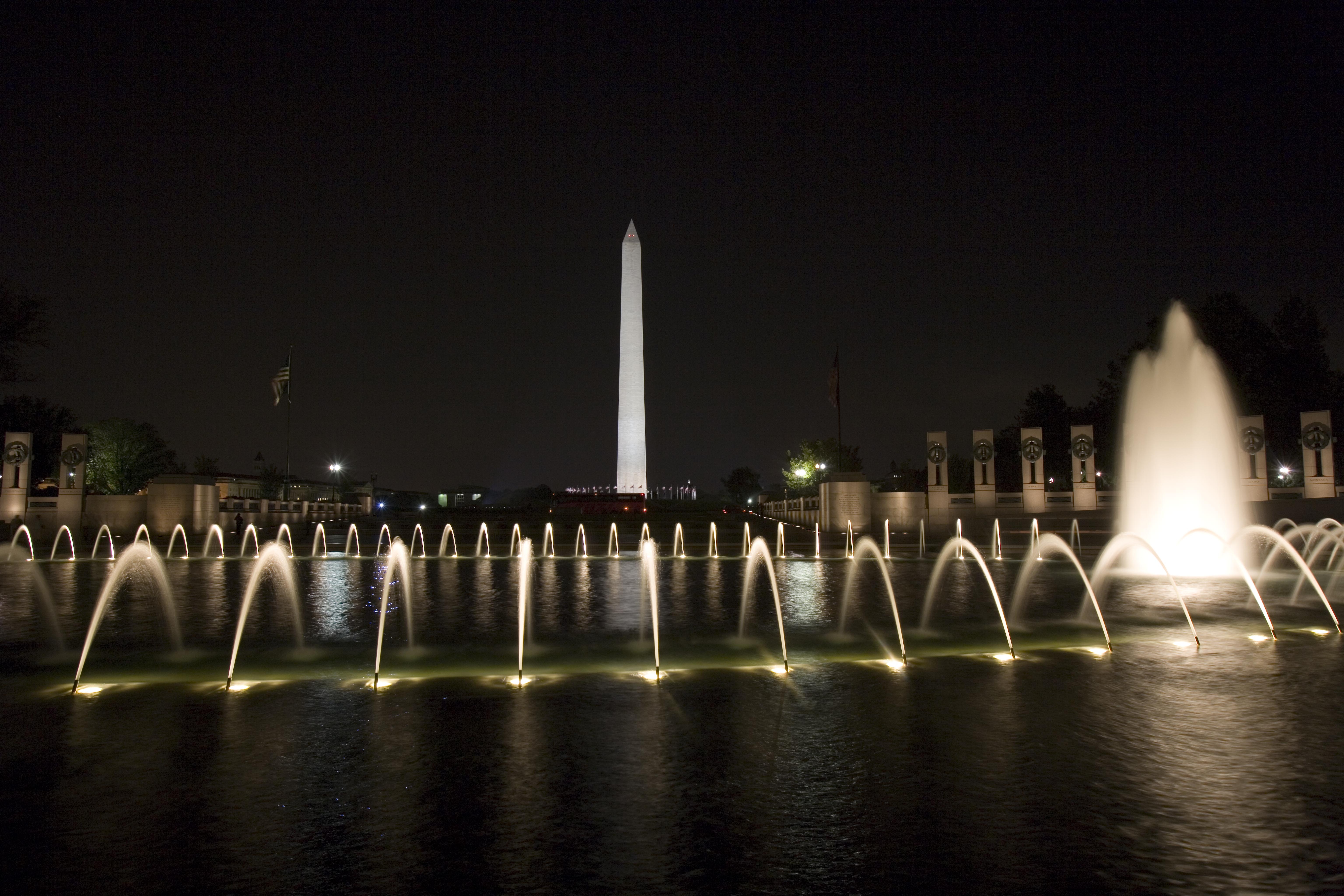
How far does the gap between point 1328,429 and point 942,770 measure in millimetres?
42759

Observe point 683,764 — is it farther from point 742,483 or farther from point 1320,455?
point 742,483

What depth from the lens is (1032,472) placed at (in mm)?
46000

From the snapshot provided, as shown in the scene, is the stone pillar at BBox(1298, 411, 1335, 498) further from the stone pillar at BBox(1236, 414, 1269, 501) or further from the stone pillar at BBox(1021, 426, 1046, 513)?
the stone pillar at BBox(1021, 426, 1046, 513)

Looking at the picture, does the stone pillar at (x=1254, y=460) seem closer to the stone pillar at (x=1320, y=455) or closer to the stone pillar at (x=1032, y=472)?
the stone pillar at (x=1320, y=455)

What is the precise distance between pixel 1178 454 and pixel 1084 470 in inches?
926

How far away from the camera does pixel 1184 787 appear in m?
6.25

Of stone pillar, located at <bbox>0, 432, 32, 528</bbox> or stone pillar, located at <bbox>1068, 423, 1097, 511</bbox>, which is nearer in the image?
stone pillar, located at <bbox>0, 432, 32, 528</bbox>

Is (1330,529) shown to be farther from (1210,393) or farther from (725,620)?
(725,620)

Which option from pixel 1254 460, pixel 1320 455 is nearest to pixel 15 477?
pixel 1254 460

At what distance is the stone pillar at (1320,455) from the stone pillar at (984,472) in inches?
484

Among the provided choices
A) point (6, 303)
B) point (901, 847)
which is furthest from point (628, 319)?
point (901, 847)

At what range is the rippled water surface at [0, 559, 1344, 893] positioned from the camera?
501 cm

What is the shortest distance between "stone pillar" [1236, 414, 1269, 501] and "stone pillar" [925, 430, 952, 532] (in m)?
12.0

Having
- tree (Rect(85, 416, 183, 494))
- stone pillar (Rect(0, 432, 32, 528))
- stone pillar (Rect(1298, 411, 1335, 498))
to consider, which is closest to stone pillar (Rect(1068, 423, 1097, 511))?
stone pillar (Rect(1298, 411, 1335, 498))
